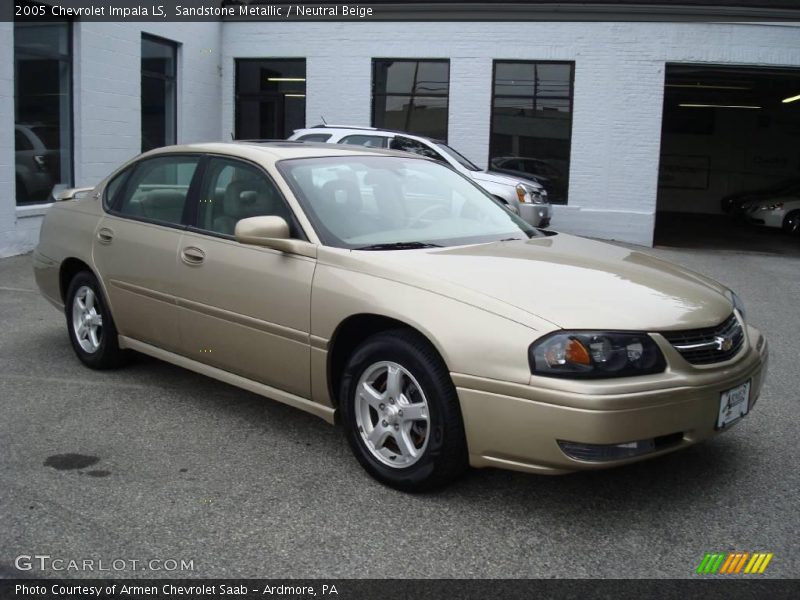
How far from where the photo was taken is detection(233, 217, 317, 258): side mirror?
4273 millimetres

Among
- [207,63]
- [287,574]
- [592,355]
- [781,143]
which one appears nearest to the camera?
[287,574]

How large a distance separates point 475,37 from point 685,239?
5691 millimetres

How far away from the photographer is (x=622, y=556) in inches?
134

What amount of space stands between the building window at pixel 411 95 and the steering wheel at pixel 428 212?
1179cm

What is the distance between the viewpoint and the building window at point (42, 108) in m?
11.4

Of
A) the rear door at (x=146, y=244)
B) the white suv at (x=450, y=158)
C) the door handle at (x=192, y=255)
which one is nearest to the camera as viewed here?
the door handle at (x=192, y=255)

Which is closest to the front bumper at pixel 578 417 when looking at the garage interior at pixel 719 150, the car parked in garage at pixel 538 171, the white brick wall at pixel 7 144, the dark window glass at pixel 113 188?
the dark window glass at pixel 113 188

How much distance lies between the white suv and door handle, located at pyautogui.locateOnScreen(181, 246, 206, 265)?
8.46 metres

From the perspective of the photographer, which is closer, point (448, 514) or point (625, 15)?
point (448, 514)

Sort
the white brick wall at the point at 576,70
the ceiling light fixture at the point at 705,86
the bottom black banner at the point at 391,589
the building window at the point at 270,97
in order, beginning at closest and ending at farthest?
the bottom black banner at the point at 391,589, the white brick wall at the point at 576,70, the building window at the point at 270,97, the ceiling light fixture at the point at 705,86

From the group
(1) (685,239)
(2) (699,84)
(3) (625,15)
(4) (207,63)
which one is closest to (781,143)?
(2) (699,84)

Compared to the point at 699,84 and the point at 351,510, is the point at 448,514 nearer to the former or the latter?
the point at 351,510

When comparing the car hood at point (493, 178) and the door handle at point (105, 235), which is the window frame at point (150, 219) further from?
the car hood at point (493, 178)

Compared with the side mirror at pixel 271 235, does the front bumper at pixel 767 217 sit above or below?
below
